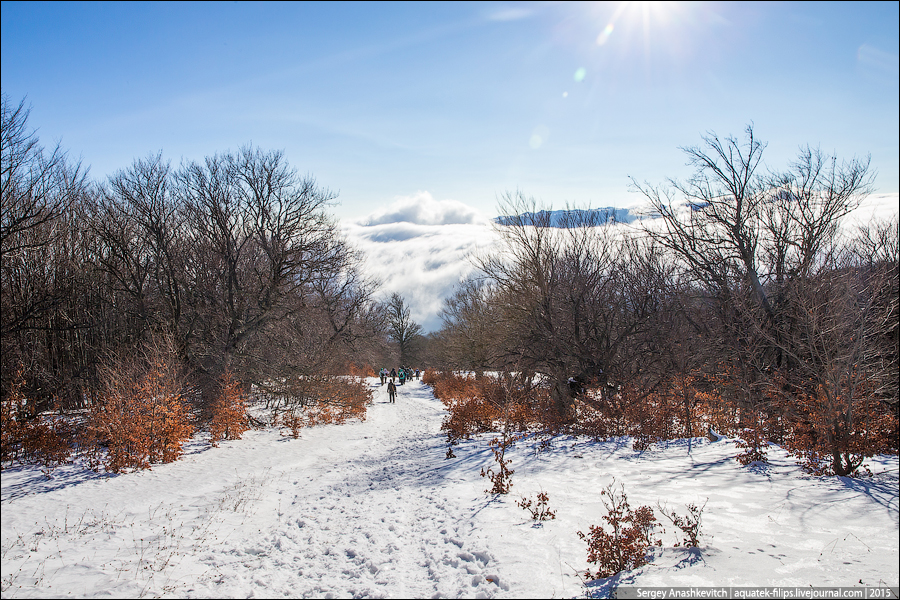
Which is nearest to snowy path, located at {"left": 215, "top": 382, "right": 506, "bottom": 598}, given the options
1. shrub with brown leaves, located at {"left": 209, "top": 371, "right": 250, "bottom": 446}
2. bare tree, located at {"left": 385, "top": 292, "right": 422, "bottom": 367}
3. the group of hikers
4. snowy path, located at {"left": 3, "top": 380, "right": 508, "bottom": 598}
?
snowy path, located at {"left": 3, "top": 380, "right": 508, "bottom": 598}

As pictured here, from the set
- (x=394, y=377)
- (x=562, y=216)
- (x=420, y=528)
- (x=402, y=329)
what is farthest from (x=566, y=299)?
(x=402, y=329)

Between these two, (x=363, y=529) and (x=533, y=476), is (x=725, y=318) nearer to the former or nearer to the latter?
(x=533, y=476)

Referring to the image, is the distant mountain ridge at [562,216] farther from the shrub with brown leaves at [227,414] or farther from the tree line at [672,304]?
the shrub with brown leaves at [227,414]

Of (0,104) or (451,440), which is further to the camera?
(451,440)

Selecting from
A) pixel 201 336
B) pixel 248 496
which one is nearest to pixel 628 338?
pixel 248 496

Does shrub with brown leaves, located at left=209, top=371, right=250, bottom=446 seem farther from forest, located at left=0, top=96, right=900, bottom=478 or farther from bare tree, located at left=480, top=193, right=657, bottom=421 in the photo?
bare tree, located at left=480, top=193, right=657, bottom=421

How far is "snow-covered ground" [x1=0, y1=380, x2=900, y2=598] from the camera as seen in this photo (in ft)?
15.2

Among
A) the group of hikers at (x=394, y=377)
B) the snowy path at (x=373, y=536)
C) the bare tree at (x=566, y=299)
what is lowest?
the group of hikers at (x=394, y=377)

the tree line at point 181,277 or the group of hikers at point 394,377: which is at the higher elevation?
the tree line at point 181,277

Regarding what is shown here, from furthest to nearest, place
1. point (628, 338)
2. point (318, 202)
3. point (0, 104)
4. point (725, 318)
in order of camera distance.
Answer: point (318, 202) → point (628, 338) → point (725, 318) → point (0, 104)

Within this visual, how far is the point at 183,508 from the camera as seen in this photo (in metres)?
7.78

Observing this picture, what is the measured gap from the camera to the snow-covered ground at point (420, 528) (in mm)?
4641

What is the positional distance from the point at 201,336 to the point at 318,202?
697 centimetres

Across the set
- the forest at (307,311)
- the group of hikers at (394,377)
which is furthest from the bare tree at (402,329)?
the forest at (307,311)
